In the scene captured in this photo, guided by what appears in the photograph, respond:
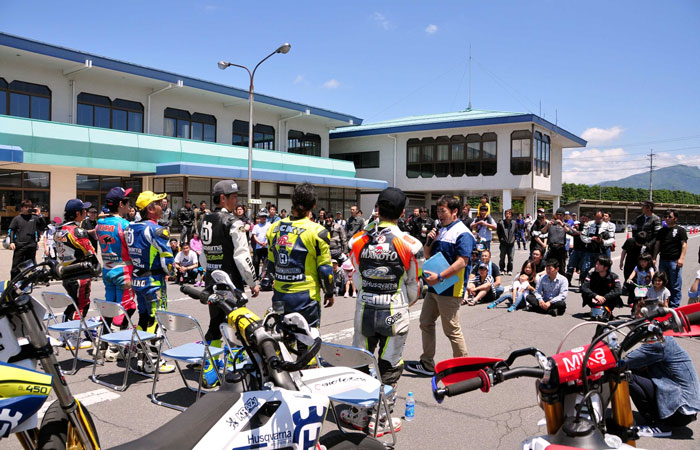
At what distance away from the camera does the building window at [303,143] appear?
3194 centimetres

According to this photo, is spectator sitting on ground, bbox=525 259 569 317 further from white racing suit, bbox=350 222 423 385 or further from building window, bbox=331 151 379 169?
building window, bbox=331 151 379 169

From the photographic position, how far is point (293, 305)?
437 cm

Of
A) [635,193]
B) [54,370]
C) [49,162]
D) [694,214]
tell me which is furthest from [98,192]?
[635,193]

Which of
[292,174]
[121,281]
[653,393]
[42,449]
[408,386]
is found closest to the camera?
[42,449]

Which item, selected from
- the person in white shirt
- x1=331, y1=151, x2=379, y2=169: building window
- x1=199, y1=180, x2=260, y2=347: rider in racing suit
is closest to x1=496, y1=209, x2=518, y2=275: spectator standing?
the person in white shirt

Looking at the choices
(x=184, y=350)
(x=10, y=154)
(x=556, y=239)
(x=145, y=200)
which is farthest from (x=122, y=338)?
(x=10, y=154)

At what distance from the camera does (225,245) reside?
5191 mm

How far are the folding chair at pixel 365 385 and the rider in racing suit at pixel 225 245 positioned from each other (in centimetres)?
179

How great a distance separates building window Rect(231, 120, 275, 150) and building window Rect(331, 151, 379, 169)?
782 cm

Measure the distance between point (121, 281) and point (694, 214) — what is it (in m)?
80.4

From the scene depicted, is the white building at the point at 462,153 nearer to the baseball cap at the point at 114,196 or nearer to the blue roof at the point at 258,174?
the blue roof at the point at 258,174

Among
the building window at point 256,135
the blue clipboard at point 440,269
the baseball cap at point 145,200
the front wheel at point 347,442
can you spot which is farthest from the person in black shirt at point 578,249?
the building window at point 256,135

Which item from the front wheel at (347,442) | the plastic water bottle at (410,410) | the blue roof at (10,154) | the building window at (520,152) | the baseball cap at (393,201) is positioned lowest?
the plastic water bottle at (410,410)

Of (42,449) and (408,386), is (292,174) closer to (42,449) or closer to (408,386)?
(408,386)
